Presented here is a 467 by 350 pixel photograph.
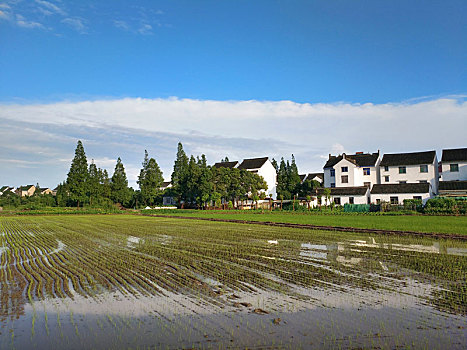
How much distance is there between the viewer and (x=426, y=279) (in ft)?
28.2

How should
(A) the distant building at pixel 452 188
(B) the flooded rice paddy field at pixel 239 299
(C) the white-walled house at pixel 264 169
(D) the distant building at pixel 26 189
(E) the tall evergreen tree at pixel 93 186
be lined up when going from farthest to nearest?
(D) the distant building at pixel 26 189
(E) the tall evergreen tree at pixel 93 186
(C) the white-walled house at pixel 264 169
(A) the distant building at pixel 452 188
(B) the flooded rice paddy field at pixel 239 299

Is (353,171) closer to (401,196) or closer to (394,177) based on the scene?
(394,177)

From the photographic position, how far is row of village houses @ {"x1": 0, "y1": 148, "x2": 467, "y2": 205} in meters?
45.8

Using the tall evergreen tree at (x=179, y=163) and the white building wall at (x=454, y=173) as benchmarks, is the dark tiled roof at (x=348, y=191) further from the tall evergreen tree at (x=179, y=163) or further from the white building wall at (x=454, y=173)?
the tall evergreen tree at (x=179, y=163)

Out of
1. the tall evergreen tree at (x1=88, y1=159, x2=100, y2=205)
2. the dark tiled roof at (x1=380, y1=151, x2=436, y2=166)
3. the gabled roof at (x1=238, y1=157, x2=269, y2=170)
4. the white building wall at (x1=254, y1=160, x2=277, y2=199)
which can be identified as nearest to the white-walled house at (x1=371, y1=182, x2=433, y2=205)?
the dark tiled roof at (x1=380, y1=151, x2=436, y2=166)

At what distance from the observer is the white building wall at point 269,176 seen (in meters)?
65.8

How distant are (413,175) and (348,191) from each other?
32.1ft

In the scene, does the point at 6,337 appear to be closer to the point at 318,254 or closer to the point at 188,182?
the point at 318,254

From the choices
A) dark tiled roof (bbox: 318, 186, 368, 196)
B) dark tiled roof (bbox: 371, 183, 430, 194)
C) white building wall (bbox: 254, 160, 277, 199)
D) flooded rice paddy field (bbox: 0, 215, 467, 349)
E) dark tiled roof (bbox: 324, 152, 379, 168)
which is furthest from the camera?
white building wall (bbox: 254, 160, 277, 199)

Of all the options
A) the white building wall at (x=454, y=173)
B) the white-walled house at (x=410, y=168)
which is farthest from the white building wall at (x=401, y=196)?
the white building wall at (x=454, y=173)

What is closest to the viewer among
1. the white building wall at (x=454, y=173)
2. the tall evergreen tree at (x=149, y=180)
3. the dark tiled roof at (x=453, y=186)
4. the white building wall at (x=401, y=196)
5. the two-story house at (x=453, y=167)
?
the white building wall at (x=401, y=196)

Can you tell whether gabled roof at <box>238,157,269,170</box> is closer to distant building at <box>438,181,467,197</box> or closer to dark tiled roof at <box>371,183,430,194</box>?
dark tiled roof at <box>371,183,430,194</box>

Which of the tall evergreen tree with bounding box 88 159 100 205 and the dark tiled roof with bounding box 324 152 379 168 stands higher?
the dark tiled roof with bounding box 324 152 379 168

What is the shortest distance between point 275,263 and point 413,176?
4657 cm
